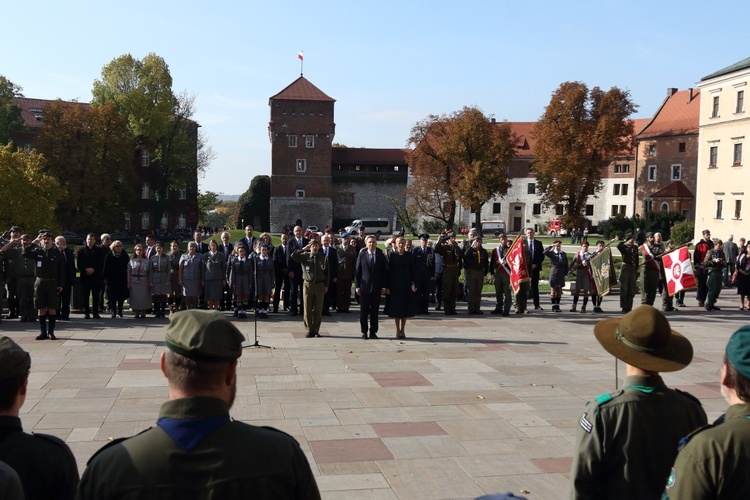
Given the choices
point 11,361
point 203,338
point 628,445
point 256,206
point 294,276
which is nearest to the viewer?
point 203,338

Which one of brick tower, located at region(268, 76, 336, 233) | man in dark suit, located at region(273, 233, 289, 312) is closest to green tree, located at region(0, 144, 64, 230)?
man in dark suit, located at region(273, 233, 289, 312)

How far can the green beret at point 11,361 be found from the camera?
3094 millimetres

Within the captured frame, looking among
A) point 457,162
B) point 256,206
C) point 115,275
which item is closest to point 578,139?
point 457,162

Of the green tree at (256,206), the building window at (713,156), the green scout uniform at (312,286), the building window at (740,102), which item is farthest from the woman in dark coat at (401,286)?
the green tree at (256,206)

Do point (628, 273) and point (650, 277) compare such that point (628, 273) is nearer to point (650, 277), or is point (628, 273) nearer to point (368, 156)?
point (650, 277)

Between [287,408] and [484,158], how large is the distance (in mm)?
63660

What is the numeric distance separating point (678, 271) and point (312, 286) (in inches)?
378

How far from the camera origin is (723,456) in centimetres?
281

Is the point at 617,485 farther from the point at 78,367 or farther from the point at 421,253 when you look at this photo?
the point at 421,253

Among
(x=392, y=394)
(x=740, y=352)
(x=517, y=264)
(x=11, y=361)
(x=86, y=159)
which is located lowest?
(x=392, y=394)

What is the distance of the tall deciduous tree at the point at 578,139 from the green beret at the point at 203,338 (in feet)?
211

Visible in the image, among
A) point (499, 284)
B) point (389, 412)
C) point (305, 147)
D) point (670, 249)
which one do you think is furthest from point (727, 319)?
point (305, 147)

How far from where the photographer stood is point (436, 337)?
15.2 metres

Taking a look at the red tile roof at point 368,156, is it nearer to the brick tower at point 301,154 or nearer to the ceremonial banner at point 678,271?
the brick tower at point 301,154
